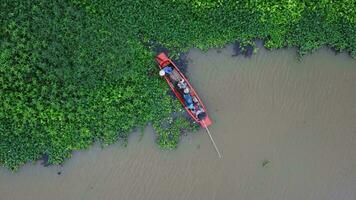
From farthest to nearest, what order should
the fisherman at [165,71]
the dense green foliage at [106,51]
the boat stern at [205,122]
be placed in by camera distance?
the boat stern at [205,122] → the fisherman at [165,71] → the dense green foliage at [106,51]

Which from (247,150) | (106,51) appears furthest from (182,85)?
(247,150)

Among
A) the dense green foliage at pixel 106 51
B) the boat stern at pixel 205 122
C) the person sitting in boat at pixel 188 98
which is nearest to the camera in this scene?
the dense green foliage at pixel 106 51

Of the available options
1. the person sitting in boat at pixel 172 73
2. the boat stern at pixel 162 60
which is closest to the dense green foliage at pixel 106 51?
the boat stern at pixel 162 60

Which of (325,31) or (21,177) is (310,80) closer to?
(325,31)

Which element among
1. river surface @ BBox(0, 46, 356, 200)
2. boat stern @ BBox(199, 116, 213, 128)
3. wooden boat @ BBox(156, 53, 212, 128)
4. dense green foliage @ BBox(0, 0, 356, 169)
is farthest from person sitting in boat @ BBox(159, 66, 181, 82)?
boat stern @ BBox(199, 116, 213, 128)

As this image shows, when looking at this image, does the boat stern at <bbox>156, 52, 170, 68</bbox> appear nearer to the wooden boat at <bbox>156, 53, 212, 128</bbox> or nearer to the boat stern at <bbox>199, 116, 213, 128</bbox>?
the wooden boat at <bbox>156, 53, 212, 128</bbox>

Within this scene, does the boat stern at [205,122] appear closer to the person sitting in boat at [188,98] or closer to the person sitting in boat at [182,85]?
the person sitting in boat at [188,98]

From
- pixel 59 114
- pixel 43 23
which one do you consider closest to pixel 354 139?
pixel 59 114
